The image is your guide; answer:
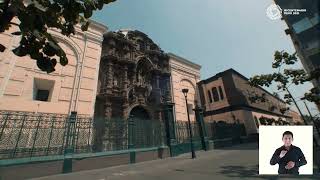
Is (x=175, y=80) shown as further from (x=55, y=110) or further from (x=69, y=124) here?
(x=69, y=124)

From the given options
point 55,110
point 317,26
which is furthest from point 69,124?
point 317,26

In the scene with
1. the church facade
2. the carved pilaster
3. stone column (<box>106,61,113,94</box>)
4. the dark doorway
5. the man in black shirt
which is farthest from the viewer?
the dark doorway

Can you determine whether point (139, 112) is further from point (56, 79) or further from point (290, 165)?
point (290, 165)

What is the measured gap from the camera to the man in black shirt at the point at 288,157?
3.22 metres

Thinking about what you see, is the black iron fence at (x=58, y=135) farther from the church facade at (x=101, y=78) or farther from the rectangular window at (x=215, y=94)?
the rectangular window at (x=215, y=94)

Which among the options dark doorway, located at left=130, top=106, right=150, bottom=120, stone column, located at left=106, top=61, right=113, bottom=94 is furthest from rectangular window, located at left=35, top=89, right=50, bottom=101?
dark doorway, located at left=130, top=106, right=150, bottom=120

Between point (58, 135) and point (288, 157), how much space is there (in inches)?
376

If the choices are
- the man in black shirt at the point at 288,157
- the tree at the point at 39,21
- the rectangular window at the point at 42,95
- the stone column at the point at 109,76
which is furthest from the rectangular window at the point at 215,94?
the tree at the point at 39,21

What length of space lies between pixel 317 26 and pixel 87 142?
75.8ft

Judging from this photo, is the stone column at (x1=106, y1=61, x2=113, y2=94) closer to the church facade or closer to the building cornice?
the church facade

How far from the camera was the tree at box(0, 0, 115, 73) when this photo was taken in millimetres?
2188

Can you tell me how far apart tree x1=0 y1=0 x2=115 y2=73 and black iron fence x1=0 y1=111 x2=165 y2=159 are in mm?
7602

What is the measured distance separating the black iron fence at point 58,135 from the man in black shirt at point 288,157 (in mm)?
8735

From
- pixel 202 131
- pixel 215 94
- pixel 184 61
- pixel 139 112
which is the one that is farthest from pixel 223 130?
pixel 184 61
